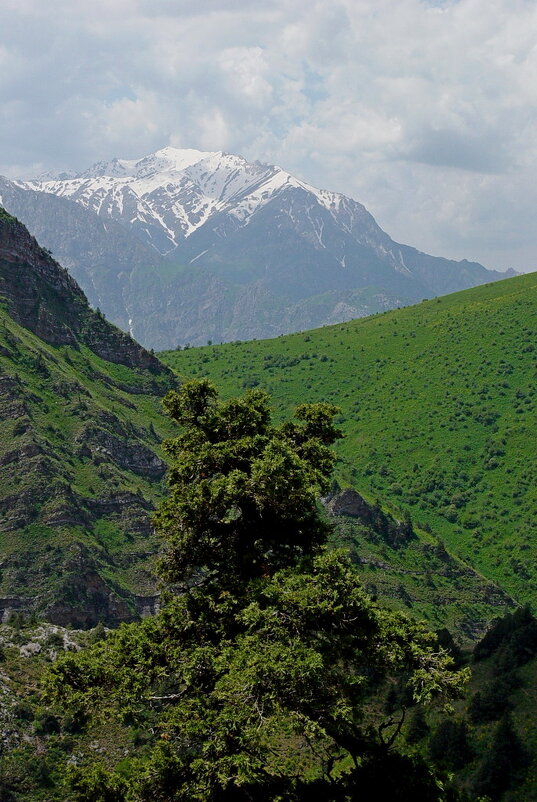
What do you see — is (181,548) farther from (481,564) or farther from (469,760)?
(481,564)

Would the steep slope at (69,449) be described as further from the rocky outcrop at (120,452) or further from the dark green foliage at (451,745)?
the dark green foliage at (451,745)

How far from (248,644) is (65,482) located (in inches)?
4281

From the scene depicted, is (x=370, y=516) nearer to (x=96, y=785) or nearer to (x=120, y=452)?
(x=120, y=452)

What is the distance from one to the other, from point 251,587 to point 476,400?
173427 mm

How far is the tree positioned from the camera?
65.8ft

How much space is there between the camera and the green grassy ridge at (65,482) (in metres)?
112

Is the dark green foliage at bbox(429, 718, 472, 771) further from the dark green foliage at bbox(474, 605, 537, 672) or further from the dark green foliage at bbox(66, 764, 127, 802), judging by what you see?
the dark green foliage at bbox(66, 764, 127, 802)

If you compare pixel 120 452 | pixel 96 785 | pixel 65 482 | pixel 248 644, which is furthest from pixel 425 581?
pixel 248 644

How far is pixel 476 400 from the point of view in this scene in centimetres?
18888

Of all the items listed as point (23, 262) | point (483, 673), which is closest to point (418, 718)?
point (483, 673)

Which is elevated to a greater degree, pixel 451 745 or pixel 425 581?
pixel 451 745

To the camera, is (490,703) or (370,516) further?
(370,516)

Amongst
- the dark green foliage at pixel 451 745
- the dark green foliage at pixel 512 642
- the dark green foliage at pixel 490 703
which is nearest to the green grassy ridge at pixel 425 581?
the dark green foliage at pixel 512 642

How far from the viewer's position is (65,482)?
125 m
